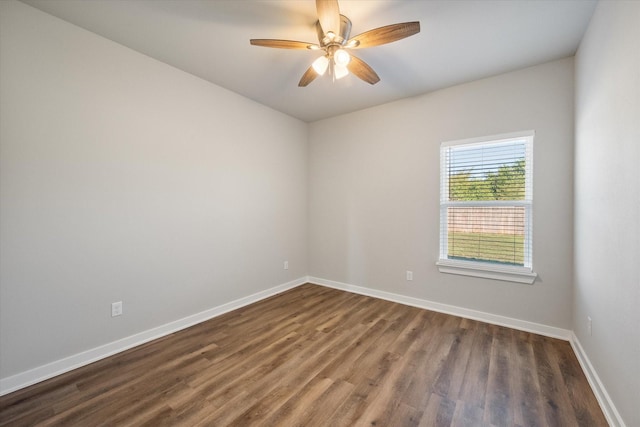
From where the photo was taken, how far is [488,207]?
2963mm

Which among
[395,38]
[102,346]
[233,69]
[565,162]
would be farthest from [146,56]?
[565,162]

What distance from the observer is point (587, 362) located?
1987 mm

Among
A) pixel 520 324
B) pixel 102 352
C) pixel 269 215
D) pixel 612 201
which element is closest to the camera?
pixel 612 201

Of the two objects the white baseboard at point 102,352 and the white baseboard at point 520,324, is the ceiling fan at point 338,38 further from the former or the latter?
the white baseboard at point 102,352

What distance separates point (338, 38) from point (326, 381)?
2.51 m

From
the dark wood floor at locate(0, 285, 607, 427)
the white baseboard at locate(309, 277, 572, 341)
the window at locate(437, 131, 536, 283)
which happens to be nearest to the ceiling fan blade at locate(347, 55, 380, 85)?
the window at locate(437, 131, 536, 283)

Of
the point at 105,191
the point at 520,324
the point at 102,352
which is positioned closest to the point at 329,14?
the point at 105,191

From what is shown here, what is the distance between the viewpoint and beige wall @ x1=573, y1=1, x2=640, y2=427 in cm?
132

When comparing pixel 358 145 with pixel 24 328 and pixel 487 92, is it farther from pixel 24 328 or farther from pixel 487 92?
pixel 24 328

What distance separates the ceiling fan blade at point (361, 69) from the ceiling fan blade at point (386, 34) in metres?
0.19

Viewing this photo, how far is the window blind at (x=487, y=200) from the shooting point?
9.08ft

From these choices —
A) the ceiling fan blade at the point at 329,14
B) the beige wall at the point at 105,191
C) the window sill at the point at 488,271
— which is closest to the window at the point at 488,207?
the window sill at the point at 488,271

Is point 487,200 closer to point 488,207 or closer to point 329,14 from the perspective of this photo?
point 488,207

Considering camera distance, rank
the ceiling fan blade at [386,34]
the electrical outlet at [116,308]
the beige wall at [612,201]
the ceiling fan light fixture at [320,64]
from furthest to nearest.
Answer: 1. the electrical outlet at [116,308]
2. the ceiling fan light fixture at [320,64]
3. the ceiling fan blade at [386,34]
4. the beige wall at [612,201]
